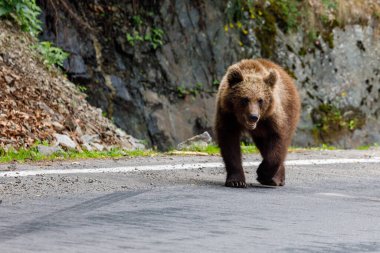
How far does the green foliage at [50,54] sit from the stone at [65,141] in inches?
118

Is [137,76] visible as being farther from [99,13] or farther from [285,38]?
[285,38]

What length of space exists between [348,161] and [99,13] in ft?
24.3

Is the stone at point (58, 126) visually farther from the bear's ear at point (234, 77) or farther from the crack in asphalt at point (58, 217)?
the crack in asphalt at point (58, 217)

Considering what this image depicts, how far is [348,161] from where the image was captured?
39.0 feet

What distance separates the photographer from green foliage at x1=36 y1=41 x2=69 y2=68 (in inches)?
598

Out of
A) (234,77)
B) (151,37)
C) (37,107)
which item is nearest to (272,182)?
(234,77)

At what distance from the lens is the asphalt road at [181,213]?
5.25 meters

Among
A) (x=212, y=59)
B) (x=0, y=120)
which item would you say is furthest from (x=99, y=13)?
(x=0, y=120)

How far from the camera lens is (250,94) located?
338 inches

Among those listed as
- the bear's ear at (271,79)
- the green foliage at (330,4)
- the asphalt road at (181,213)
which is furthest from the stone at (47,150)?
the green foliage at (330,4)

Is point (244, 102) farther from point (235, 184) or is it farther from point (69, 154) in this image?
point (69, 154)

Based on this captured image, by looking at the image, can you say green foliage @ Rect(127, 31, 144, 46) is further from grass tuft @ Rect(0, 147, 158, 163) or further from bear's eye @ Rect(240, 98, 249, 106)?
bear's eye @ Rect(240, 98, 249, 106)

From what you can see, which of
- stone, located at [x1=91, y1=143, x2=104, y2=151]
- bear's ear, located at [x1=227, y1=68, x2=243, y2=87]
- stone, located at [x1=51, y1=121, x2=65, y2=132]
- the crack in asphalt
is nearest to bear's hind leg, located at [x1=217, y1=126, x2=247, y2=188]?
bear's ear, located at [x1=227, y1=68, x2=243, y2=87]

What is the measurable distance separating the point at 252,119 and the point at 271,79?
0.56 m
